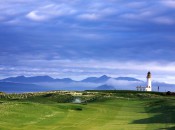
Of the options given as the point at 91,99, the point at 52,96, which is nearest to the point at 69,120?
the point at 91,99

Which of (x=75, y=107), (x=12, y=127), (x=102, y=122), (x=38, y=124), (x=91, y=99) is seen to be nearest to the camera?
(x=12, y=127)

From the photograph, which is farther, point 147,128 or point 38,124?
point 38,124

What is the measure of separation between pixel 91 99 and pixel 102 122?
51013mm

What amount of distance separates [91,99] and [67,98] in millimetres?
6202

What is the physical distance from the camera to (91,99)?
110500 mm

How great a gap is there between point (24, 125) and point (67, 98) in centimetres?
6014

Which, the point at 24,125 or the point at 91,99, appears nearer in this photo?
the point at 24,125

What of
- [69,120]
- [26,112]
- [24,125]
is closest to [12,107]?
[26,112]

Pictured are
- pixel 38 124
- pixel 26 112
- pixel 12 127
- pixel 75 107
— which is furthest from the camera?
pixel 75 107

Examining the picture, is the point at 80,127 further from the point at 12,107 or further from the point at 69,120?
the point at 12,107

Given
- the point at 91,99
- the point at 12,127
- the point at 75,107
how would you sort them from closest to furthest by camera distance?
the point at 12,127
the point at 75,107
the point at 91,99

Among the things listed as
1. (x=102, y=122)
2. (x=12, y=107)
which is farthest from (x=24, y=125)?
(x=12, y=107)

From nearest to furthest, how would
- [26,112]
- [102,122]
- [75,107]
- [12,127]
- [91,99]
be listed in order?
[12,127]
[102,122]
[26,112]
[75,107]
[91,99]

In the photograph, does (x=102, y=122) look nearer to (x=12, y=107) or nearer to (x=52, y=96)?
(x=12, y=107)
